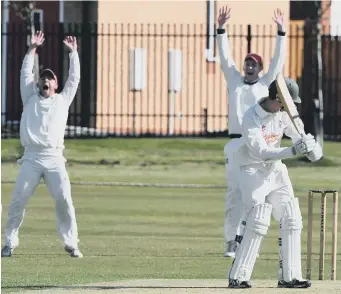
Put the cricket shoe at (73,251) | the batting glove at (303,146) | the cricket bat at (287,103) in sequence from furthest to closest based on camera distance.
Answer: the cricket shoe at (73,251), the cricket bat at (287,103), the batting glove at (303,146)

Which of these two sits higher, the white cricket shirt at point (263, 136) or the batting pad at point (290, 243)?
the white cricket shirt at point (263, 136)

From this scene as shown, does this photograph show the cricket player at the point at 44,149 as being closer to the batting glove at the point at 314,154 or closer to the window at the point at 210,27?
the batting glove at the point at 314,154

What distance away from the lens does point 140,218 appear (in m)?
19.5

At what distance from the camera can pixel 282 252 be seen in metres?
11.5

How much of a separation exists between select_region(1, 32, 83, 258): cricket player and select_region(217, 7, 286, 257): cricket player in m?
1.56

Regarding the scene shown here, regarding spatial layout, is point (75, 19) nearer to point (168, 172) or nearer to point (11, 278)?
point (168, 172)

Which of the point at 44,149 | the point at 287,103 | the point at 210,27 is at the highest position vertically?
the point at 287,103

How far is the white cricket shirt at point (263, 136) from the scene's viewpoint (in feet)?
37.1

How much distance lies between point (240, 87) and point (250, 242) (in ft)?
11.5

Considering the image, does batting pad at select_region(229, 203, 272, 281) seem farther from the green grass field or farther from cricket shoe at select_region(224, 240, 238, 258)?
cricket shoe at select_region(224, 240, 238, 258)

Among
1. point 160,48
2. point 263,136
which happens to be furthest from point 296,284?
point 160,48

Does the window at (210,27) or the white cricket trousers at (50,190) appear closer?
the white cricket trousers at (50,190)

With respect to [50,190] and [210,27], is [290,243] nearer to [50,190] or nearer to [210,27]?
[50,190]

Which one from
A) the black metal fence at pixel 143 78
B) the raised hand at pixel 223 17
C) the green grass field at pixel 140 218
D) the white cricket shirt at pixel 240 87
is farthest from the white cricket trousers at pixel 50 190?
Result: the black metal fence at pixel 143 78
